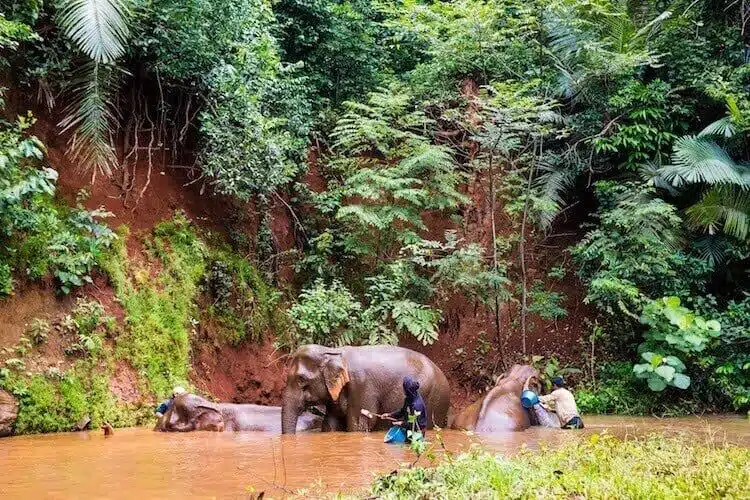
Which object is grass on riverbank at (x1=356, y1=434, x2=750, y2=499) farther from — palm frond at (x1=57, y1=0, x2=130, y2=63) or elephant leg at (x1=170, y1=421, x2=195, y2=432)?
palm frond at (x1=57, y1=0, x2=130, y2=63)

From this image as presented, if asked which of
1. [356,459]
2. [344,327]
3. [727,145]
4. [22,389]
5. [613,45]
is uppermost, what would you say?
[613,45]

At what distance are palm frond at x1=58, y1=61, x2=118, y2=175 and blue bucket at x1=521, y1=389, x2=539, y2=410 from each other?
7747mm

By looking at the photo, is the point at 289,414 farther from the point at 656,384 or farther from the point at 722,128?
the point at 722,128

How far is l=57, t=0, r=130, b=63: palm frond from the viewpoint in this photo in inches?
424

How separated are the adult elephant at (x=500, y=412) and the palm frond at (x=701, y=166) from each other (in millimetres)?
5879

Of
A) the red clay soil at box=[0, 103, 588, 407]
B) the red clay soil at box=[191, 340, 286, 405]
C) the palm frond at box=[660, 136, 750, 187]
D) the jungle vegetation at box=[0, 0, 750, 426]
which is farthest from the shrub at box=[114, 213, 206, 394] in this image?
the palm frond at box=[660, 136, 750, 187]

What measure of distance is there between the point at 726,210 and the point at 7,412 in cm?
1321

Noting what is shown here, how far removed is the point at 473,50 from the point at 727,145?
6.09 m

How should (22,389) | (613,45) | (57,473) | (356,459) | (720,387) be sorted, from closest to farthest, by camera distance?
(57,473), (356,459), (22,389), (720,387), (613,45)

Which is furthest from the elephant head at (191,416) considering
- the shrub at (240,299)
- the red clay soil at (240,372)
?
the shrub at (240,299)

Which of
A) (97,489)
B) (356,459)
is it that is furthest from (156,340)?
(97,489)

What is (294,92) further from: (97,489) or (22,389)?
(97,489)

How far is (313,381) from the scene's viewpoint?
10297mm

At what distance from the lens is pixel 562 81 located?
17094 millimetres
